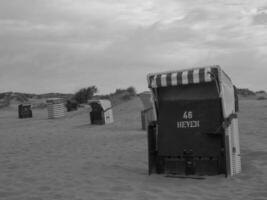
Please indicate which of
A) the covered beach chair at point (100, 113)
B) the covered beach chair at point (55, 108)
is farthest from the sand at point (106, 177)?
the covered beach chair at point (55, 108)

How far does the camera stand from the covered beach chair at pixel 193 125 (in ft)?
23.7

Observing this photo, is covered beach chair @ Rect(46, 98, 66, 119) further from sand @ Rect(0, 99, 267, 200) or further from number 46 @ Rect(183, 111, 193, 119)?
number 46 @ Rect(183, 111, 193, 119)

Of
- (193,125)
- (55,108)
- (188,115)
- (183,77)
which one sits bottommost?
(193,125)

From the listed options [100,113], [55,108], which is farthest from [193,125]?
[55,108]

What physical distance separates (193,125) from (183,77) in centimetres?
78

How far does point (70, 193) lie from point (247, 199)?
2269 millimetres

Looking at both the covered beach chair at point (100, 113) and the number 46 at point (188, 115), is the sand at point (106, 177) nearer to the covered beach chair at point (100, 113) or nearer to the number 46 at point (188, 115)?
the number 46 at point (188, 115)

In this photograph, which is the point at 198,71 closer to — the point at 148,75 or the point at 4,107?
the point at 148,75

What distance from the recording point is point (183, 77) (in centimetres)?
734

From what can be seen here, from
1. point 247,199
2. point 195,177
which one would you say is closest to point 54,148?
point 195,177

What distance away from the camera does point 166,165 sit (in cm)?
768

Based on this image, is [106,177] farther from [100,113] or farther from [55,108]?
[55,108]

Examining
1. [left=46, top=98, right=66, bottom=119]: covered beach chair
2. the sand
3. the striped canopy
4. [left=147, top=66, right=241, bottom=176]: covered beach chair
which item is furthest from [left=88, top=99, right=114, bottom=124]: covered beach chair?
the striped canopy

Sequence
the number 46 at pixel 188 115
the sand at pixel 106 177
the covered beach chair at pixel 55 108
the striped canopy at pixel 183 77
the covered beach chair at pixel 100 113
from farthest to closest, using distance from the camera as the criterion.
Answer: the covered beach chair at pixel 55 108, the covered beach chair at pixel 100 113, the number 46 at pixel 188 115, the striped canopy at pixel 183 77, the sand at pixel 106 177
